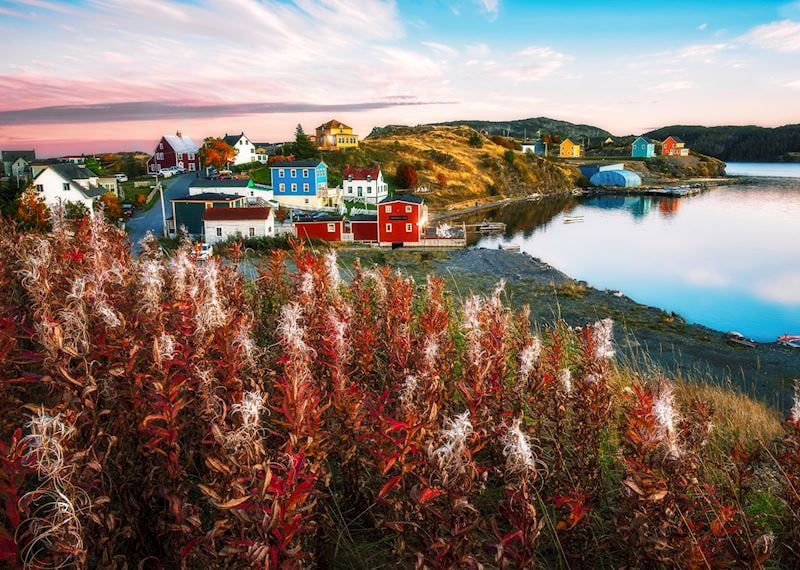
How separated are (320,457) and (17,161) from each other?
9063 cm

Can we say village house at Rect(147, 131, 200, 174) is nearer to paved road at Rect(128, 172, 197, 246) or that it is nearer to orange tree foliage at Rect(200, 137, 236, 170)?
orange tree foliage at Rect(200, 137, 236, 170)

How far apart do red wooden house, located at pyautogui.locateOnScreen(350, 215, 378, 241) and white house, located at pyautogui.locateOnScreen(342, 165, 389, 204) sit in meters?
21.2

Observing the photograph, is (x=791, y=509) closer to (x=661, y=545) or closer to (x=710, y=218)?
(x=661, y=545)

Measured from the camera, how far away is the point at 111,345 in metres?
3.63

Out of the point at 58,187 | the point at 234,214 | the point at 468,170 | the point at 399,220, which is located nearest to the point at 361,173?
the point at 399,220

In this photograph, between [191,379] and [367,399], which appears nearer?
[191,379]

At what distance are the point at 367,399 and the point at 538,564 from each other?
5.41 feet

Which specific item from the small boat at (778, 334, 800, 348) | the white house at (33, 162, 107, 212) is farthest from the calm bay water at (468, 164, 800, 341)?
the white house at (33, 162, 107, 212)

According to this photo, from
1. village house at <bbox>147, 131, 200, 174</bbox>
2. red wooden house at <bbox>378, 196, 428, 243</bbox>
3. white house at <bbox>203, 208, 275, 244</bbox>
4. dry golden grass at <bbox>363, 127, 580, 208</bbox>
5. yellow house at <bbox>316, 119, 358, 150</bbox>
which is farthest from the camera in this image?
yellow house at <bbox>316, 119, 358, 150</bbox>

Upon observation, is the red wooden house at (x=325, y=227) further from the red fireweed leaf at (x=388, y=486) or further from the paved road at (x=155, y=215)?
the red fireweed leaf at (x=388, y=486)

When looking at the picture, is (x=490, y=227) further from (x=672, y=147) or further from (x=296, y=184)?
(x=672, y=147)

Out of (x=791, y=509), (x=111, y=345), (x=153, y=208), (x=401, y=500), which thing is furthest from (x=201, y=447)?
(x=153, y=208)

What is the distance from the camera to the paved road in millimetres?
45006

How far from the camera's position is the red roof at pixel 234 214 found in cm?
4638
